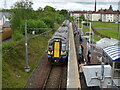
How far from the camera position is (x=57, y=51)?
18.4 m

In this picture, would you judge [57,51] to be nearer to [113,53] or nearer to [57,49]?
[57,49]

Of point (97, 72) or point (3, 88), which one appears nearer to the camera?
point (97, 72)

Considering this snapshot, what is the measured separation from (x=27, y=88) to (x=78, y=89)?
375cm

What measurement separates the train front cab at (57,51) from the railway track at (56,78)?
79 cm

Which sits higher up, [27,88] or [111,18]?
[111,18]

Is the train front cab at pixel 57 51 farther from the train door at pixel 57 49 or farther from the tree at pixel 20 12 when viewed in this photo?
the tree at pixel 20 12

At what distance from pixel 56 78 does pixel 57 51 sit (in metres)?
2.93

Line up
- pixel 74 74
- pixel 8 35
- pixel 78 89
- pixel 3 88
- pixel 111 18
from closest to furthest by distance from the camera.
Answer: pixel 78 89 → pixel 3 88 → pixel 74 74 → pixel 8 35 → pixel 111 18

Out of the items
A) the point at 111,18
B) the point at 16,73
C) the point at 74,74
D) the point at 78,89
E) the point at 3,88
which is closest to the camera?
the point at 78,89

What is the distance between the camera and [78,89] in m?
11.4

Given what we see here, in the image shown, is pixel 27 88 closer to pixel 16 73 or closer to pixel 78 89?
pixel 16 73

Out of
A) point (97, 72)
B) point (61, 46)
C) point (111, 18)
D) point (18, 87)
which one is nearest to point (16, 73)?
point (18, 87)

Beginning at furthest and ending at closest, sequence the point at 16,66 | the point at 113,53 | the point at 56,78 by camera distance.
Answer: the point at 16,66 → the point at 56,78 → the point at 113,53

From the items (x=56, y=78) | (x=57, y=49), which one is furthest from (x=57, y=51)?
(x=56, y=78)
